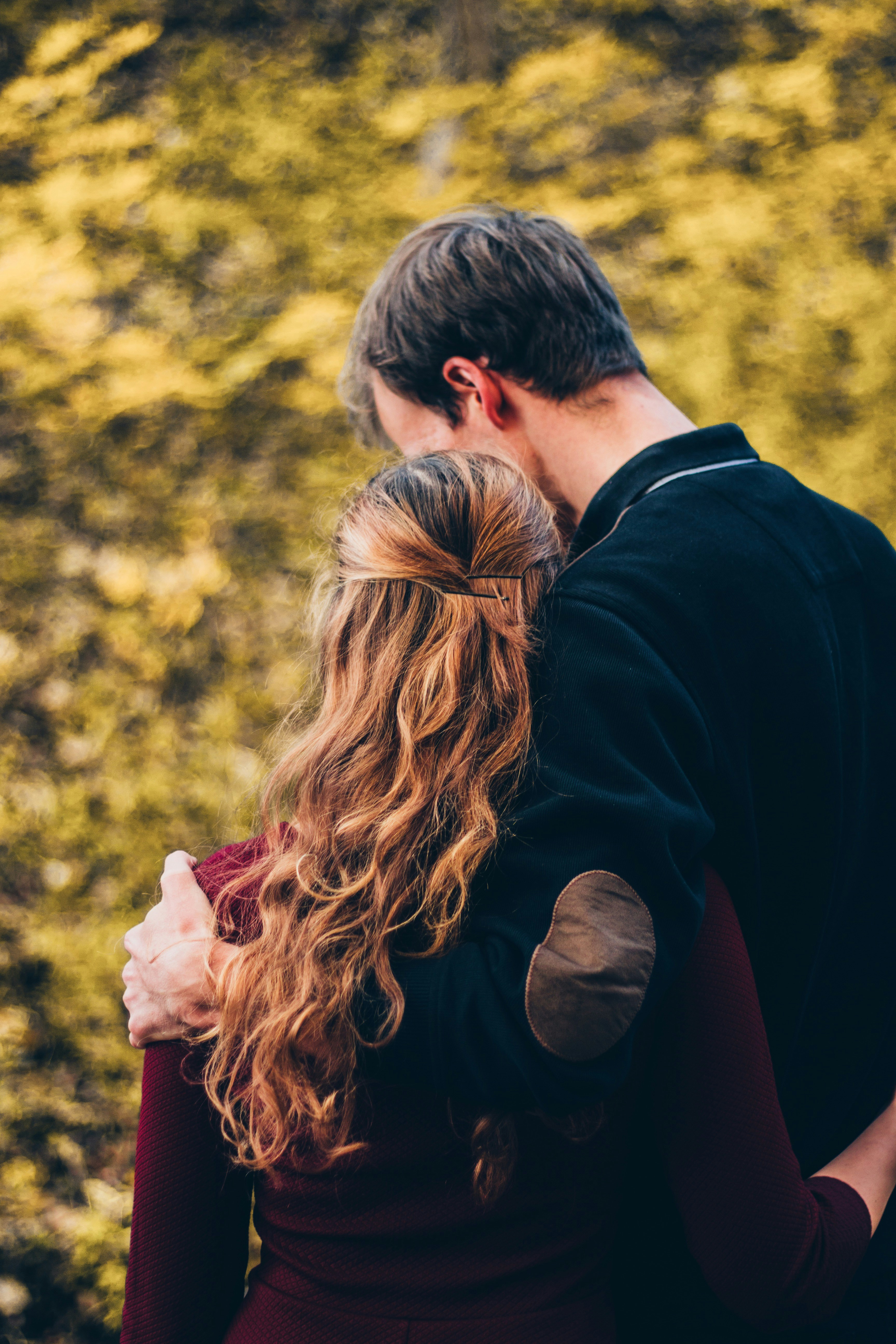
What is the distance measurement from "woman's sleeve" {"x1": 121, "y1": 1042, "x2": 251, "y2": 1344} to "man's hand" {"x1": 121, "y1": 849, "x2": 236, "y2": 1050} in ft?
0.13

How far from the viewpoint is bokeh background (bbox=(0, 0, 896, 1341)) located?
126 inches

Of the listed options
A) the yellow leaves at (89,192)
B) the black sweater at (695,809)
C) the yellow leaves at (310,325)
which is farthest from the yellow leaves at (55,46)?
the black sweater at (695,809)

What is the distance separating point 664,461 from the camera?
1251 millimetres

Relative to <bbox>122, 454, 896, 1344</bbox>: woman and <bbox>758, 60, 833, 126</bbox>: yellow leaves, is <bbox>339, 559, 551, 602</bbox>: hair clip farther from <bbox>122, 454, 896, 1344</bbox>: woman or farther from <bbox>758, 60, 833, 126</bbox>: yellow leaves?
<bbox>758, 60, 833, 126</bbox>: yellow leaves

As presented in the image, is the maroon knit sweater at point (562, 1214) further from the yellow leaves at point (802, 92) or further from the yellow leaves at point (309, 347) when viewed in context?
the yellow leaves at point (802, 92)

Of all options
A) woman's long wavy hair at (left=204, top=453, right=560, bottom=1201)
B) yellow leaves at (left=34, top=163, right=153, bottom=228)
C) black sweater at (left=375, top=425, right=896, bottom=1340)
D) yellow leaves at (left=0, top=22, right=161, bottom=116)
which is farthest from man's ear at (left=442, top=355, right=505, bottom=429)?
yellow leaves at (left=0, top=22, right=161, bottom=116)

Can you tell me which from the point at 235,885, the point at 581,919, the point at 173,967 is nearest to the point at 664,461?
the point at 581,919

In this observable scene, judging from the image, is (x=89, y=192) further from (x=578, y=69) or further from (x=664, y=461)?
(x=664, y=461)

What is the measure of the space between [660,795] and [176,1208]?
0.79 metres

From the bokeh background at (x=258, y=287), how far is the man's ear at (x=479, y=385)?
1641 millimetres

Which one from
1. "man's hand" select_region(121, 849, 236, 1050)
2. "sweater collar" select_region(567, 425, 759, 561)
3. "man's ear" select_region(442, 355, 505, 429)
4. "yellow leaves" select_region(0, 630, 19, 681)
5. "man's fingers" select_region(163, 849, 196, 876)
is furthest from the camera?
"yellow leaves" select_region(0, 630, 19, 681)

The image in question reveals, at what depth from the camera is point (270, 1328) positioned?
1.02 m

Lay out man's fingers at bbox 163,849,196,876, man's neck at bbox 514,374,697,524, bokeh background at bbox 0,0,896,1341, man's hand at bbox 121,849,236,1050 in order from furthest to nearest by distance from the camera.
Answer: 1. bokeh background at bbox 0,0,896,1341
2. man's neck at bbox 514,374,697,524
3. man's fingers at bbox 163,849,196,876
4. man's hand at bbox 121,849,236,1050

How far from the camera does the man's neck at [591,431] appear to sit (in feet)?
4.71
